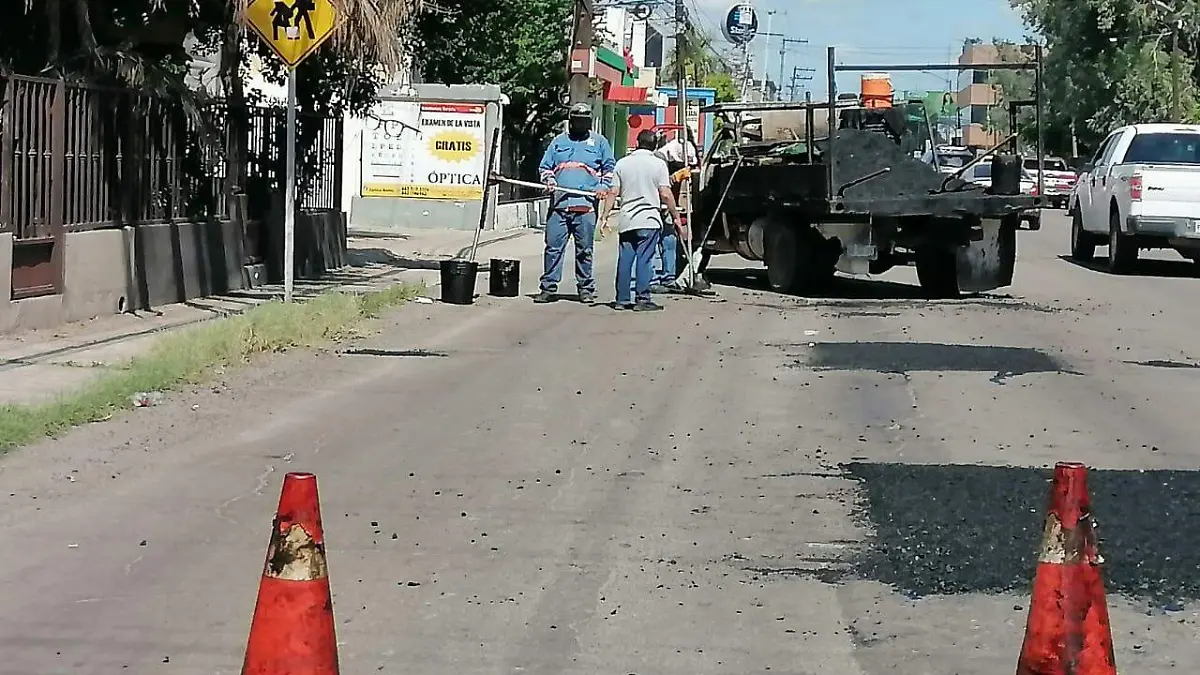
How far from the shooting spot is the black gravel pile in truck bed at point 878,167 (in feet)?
54.8

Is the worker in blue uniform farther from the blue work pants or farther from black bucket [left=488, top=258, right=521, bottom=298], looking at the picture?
the blue work pants

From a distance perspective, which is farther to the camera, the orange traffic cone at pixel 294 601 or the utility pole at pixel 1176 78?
the utility pole at pixel 1176 78

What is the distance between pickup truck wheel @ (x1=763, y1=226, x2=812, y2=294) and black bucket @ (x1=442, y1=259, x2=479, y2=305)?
354 centimetres

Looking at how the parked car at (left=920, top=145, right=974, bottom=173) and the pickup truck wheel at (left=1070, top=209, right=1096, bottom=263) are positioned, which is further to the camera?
the pickup truck wheel at (left=1070, top=209, right=1096, bottom=263)

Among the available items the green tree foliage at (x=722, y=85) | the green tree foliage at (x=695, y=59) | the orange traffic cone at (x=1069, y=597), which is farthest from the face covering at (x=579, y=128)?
the green tree foliage at (x=722, y=85)

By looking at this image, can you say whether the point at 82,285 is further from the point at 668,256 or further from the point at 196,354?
the point at 668,256

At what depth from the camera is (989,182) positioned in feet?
57.0

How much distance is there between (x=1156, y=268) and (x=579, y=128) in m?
10.5

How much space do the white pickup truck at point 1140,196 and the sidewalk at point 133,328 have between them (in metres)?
7.66

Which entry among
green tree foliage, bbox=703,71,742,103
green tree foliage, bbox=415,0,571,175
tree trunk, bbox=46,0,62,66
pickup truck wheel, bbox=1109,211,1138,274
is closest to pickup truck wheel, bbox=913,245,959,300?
pickup truck wheel, bbox=1109,211,1138,274

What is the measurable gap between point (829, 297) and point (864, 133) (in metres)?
1.77

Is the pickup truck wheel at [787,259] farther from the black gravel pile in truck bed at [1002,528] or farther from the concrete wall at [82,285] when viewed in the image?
the black gravel pile in truck bed at [1002,528]

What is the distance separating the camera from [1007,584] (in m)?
6.06

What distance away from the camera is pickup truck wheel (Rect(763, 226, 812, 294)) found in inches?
690
